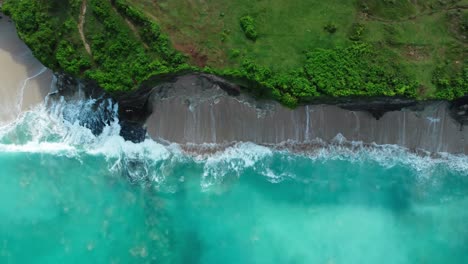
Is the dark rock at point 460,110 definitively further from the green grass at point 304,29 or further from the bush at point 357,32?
the bush at point 357,32

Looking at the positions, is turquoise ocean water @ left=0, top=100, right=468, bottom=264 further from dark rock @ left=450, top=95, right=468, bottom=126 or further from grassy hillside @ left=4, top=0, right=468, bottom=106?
grassy hillside @ left=4, top=0, right=468, bottom=106

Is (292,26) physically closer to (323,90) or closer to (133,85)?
(323,90)

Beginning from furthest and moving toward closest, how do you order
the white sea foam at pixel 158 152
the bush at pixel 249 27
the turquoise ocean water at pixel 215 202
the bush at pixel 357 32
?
the white sea foam at pixel 158 152, the turquoise ocean water at pixel 215 202, the bush at pixel 357 32, the bush at pixel 249 27

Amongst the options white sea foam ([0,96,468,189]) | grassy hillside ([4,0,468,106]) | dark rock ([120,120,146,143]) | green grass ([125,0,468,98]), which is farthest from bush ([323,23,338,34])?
dark rock ([120,120,146,143])

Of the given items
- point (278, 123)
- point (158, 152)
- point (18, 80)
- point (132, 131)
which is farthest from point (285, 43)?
point (18, 80)

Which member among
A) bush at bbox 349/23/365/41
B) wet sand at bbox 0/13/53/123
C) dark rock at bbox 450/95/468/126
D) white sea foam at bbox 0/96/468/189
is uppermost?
bush at bbox 349/23/365/41

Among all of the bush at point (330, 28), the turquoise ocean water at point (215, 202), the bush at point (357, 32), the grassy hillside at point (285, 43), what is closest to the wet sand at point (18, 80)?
the turquoise ocean water at point (215, 202)

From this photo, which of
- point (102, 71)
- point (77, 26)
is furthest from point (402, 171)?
point (77, 26)
